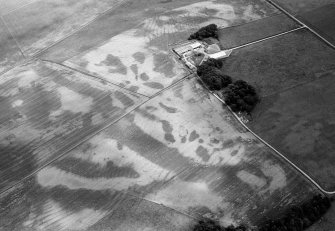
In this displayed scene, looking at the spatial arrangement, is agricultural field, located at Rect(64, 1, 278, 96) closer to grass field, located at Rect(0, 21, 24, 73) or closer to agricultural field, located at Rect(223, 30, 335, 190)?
grass field, located at Rect(0, 21, 24, 73)

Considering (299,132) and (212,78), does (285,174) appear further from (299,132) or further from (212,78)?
(212,78)

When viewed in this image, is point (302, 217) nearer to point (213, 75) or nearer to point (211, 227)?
point (211, 227)

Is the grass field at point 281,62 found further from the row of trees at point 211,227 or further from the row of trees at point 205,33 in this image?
the row of trees at point 211,227

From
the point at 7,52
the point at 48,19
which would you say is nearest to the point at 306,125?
the point at 7,52

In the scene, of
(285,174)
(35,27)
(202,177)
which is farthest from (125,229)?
(35,27)

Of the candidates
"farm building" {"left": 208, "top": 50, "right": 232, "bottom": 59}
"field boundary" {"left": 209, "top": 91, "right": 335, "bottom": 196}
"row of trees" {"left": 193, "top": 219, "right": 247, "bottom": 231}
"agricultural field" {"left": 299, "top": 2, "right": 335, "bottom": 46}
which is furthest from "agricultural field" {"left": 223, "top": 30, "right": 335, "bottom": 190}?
"row of trees" {"left": 193, "top": 219, "right": 247, "bottom": 231}

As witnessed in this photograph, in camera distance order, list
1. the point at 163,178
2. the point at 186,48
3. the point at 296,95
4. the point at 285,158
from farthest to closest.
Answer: the point at 186,48
the point at 296,95
the point at 285,158
the point at 163,178
